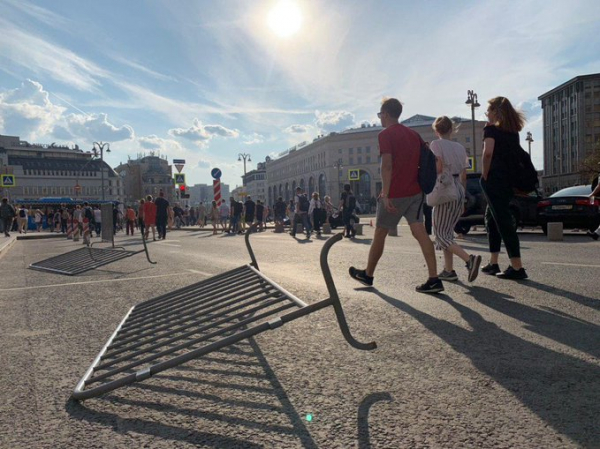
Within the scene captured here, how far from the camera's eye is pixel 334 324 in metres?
4.01

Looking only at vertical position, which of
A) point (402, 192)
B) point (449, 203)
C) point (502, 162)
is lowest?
point (449, 203)

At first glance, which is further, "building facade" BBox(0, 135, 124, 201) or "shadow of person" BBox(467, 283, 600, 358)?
"building facade" BBox(0, 135, 124, 201)

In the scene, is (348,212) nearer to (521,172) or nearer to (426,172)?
(521,172)

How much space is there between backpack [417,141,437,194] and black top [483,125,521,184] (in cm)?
92

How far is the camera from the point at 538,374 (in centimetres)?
270

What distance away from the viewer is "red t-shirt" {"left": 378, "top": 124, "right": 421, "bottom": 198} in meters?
5.17

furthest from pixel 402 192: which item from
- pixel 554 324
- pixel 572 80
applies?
pixel 572 80

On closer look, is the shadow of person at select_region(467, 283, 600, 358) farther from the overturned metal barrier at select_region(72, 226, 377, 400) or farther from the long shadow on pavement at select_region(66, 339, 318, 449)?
the long shadow on pavement at select_region(66, 339, 318, 449)

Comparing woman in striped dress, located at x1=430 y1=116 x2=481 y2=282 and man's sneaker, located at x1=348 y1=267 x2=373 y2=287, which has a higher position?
woman in striped dress, located at x1=430 y1=116 x2=481 y2=282

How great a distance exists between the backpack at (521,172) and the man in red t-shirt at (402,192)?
122 centimetres

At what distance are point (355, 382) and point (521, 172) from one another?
3997mm

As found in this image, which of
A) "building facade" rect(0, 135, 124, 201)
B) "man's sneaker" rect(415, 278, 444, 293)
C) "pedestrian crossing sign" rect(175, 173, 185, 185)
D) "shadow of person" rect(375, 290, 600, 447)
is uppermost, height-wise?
"building facade" rect(0, 135, 124, 201)

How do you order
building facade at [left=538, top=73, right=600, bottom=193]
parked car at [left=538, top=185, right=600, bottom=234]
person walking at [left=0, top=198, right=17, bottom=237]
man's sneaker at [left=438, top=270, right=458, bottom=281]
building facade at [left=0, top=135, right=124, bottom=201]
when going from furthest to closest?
building facade at [left=0, top=135, right=124, bottom=201], building facade at [left=538, top=73, right=600, bottom=193], person walking at [left=0, top=198, right=17, bottom=237], parked car at [left=538, top=185, right=600, bottom=234], man's sneaker at [left=438, top=270, right=458, bottom=281]

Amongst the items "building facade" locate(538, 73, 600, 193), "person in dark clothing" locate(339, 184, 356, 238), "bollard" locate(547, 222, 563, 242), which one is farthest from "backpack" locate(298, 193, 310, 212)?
"building facade" locate(538, 73, 600, 193)
